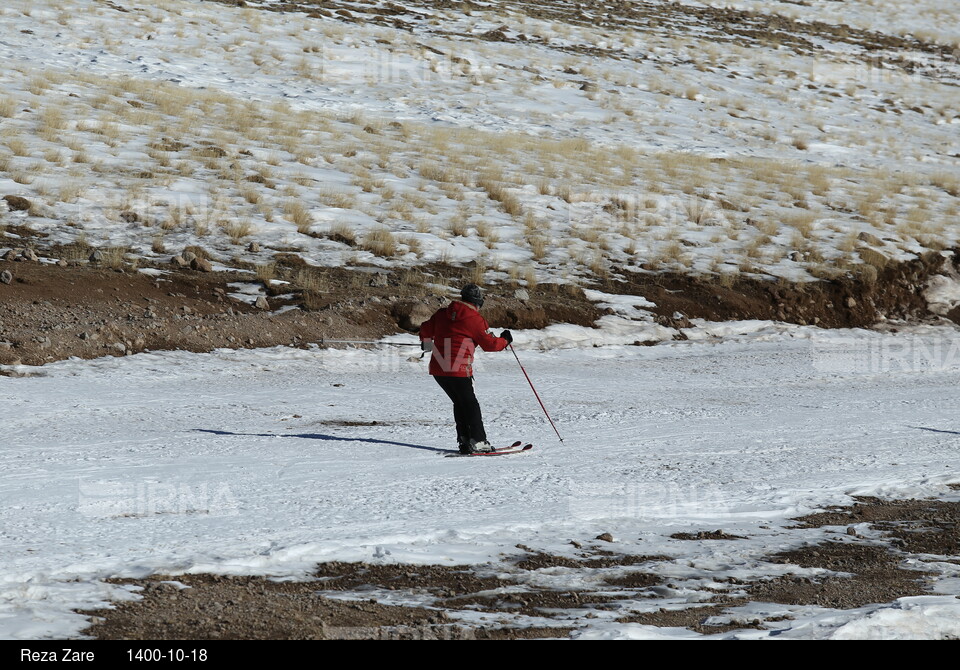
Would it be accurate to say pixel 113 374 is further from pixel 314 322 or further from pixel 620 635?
pixel 620 635

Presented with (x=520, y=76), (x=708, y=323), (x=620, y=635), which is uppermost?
(x=520, y=76)

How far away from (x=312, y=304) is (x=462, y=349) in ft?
19.2

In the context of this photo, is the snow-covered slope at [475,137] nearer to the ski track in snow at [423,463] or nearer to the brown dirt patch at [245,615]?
the ski track in snow at [423,463]

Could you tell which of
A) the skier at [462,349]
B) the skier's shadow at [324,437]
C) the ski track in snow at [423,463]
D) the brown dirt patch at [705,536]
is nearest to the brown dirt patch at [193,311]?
the ski track in snow at [423,463]

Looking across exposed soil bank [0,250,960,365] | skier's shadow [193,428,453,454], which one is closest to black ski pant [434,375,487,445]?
skier's shadow [193,428,453,454]

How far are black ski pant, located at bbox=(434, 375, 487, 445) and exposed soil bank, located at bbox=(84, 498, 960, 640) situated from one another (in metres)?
2.66

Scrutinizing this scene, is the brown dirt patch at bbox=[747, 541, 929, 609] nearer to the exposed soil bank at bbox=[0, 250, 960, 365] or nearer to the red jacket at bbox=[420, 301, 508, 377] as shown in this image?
the red jacket at bbox=[420, 301, 508, 377]

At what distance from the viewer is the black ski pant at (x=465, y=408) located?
9.56m

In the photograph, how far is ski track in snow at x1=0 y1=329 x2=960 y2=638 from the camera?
21.2ft

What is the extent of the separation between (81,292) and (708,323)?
31.9 ft

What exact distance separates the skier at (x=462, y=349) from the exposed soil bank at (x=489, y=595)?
8.78ft

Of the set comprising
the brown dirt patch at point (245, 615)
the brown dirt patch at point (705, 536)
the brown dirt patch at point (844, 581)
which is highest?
the brown dirt patch at point (245, 615)
